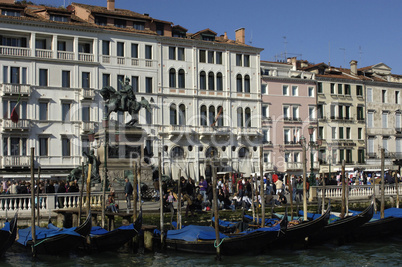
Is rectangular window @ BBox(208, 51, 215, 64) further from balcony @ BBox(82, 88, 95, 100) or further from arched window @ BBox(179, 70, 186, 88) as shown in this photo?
balcony @ BBox(82, 88, 95, 100)

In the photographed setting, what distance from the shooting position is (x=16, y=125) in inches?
1465

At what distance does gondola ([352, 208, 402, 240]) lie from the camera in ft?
61.3

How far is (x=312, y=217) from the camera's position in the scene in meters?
18.6

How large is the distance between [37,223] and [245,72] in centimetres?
3035

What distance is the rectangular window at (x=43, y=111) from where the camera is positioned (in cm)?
3856

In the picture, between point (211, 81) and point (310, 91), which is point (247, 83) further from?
point (310, 91)

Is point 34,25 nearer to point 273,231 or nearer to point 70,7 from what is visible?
point 70,7

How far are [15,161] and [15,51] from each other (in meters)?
6.75

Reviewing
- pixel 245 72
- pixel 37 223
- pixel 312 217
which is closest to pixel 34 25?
pixel 245 72

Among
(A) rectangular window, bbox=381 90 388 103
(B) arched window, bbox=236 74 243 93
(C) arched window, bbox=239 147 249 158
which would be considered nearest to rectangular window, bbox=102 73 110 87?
(B) arched window, bbox=236 74 243 93

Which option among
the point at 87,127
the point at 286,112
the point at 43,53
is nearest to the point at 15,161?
the point at 87,127

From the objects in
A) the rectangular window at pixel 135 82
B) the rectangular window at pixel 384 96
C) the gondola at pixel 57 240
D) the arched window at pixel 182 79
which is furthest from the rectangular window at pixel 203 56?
the gondola at pixel 57 240

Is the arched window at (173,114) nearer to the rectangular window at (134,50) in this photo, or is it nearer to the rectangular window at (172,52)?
the rectangular window at (172,52)

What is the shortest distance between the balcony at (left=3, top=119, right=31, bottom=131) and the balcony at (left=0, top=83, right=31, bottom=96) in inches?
65.9
